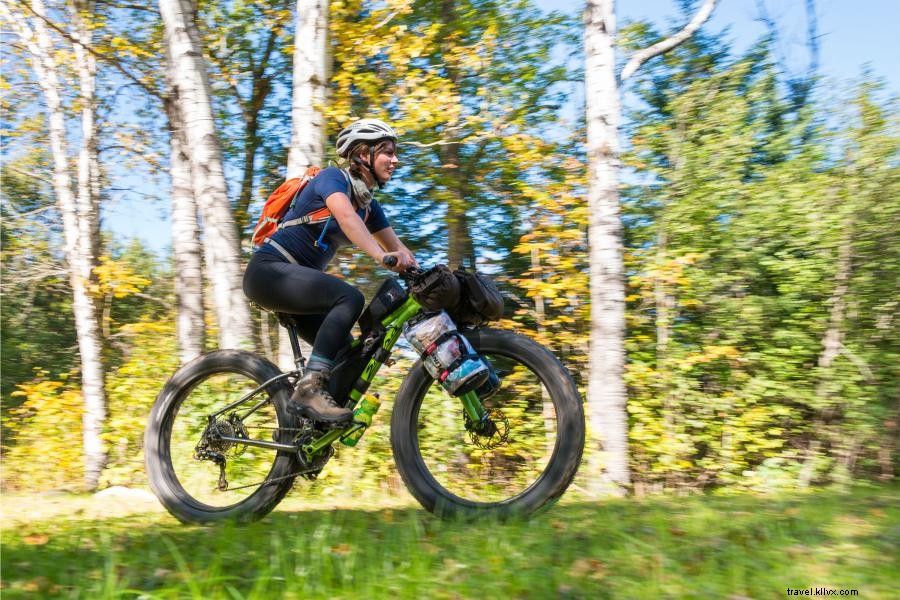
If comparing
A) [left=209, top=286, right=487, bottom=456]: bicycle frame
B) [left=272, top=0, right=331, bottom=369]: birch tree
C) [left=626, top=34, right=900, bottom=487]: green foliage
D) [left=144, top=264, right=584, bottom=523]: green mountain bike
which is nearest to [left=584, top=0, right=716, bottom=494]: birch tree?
[left=626, top=34, right=900, bottom=487]: green foliage

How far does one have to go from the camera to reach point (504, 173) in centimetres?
1206

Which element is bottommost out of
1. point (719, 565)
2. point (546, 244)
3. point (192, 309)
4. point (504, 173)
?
point (719, 565)

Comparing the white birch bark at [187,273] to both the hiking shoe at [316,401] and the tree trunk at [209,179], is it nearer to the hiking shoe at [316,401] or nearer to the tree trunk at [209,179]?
the tree trunk at [209,179]

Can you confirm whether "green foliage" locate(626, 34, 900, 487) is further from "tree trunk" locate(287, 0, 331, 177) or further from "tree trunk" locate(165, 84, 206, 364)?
"tree trunk" locate(165, 84, 206, 364)

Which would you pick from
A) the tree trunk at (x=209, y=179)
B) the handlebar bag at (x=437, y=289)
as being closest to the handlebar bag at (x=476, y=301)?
the handlebar bag at (x=437, y=289)

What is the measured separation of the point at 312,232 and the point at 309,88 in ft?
14.4

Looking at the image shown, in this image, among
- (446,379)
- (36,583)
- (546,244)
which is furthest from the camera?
(546,244)

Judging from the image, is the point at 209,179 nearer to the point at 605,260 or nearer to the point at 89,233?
the point at 605,260

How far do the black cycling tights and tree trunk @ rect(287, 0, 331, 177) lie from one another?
3934 millimetres

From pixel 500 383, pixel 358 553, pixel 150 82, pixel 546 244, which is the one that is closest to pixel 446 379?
pixel 500 383

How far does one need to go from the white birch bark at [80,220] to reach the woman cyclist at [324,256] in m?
11.0

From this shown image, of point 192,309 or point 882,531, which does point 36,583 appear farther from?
point 192,309

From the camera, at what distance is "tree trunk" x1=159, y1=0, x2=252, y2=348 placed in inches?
303

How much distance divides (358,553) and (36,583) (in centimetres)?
119
